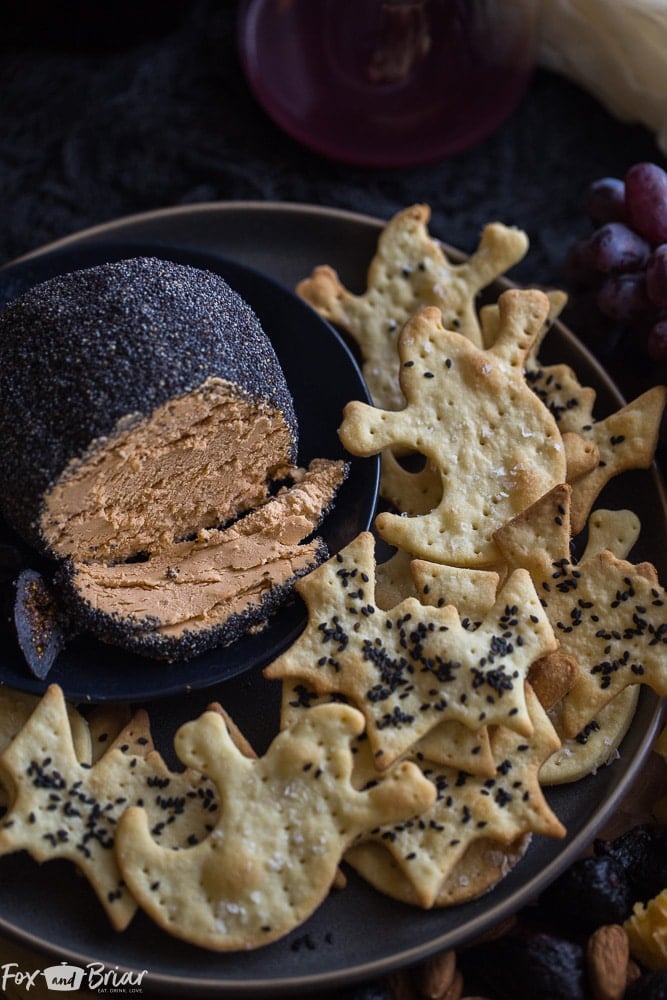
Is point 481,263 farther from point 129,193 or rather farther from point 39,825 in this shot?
point 39,825

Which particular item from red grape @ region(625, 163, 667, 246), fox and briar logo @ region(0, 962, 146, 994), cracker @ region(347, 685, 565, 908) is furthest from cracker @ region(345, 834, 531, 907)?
Result: red grape @ region(625, 163, 667, 246)

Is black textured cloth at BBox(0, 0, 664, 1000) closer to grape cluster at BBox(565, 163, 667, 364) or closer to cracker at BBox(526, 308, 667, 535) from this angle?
grape cluster at BBox(565, 163, 667, 364)

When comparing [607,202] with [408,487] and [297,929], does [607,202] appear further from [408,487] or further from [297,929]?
[297,929]

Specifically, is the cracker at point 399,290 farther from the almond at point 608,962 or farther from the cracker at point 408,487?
the almond at point 608,962

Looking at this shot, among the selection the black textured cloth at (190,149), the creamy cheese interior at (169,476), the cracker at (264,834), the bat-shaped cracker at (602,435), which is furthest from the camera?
the black textured cloth at (190,149)

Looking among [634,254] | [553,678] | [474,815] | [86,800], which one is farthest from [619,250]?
[86,800]

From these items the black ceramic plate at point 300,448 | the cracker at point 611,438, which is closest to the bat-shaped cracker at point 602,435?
the cracker at point 611,438
